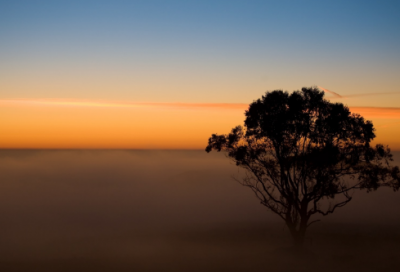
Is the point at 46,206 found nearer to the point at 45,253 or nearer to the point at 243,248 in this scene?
the point at 45,253

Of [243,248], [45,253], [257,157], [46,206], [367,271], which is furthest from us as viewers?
[46,206]

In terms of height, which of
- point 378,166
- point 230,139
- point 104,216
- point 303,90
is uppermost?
point 303,90

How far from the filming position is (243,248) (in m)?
33.1

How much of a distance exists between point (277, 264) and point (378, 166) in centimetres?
1065

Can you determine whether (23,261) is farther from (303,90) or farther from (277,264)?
(303,90)

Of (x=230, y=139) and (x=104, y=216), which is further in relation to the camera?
(x=104, y=216)

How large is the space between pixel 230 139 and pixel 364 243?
17235 millimetres

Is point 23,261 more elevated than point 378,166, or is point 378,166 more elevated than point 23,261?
point 378,166

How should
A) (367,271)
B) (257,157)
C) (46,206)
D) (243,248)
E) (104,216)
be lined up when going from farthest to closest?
(46,206) → (104,216) → (243,248) → (257,157) → (367,271)

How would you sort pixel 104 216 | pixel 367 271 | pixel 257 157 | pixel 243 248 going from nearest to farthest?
pixel 367 271 < pixel 257 157 < pixel 243 248 < pixel 104 216

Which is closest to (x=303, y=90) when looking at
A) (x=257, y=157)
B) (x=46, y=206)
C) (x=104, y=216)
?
(x=257, y=157)

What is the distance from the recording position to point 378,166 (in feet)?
88.3

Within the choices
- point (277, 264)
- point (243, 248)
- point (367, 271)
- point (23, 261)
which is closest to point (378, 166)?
point (367, 271)

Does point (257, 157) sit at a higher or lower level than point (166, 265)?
higher
